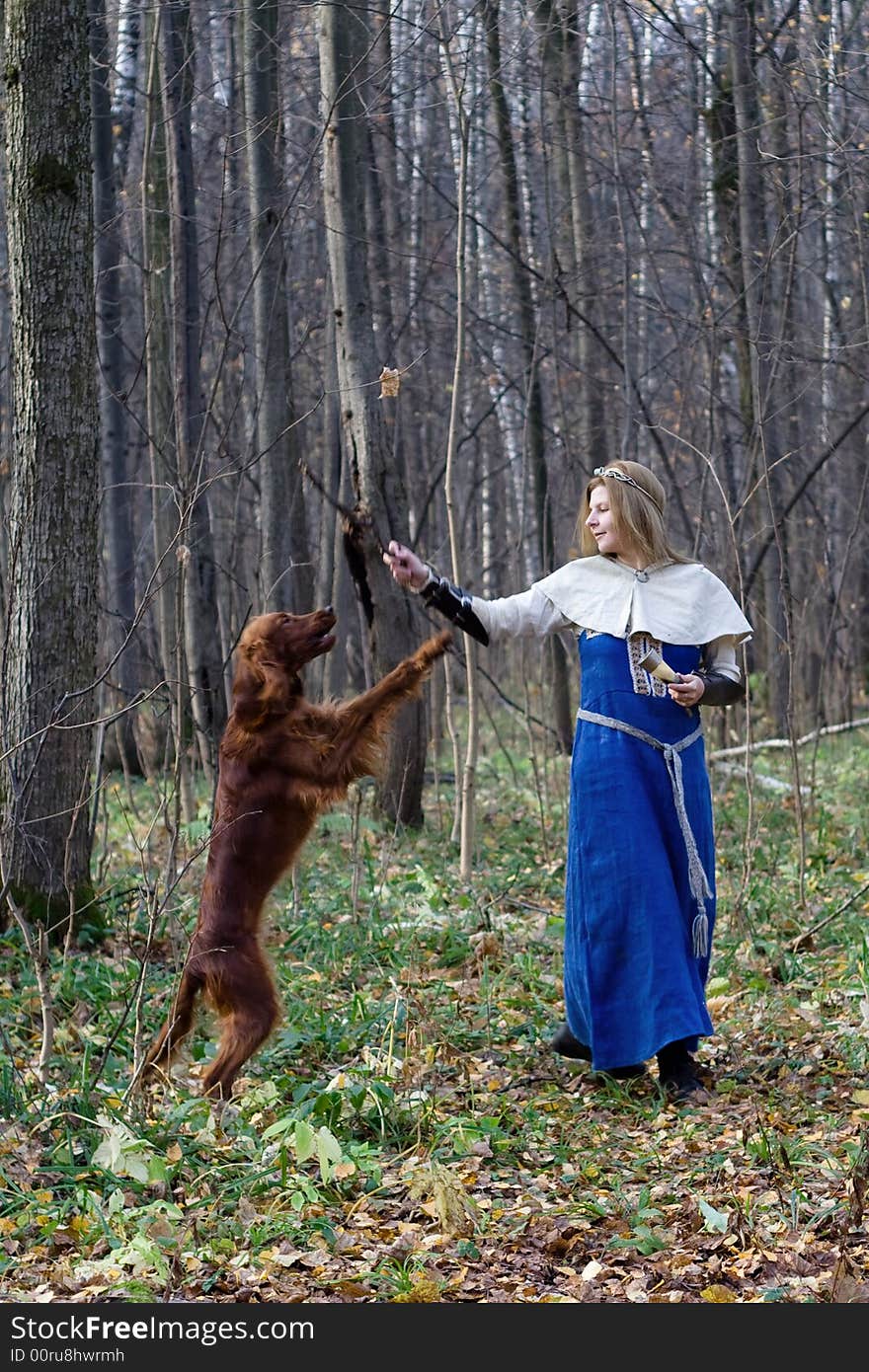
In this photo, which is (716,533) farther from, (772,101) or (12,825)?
(12,825)

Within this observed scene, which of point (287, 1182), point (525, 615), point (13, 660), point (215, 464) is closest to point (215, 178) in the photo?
point (215, 464)

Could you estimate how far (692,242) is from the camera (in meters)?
9.21

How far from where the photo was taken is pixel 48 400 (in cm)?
602

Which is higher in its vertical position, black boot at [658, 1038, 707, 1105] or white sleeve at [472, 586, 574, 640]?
white sleeve at [472, 586, 574, 640]

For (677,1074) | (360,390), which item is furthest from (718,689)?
(360,390)

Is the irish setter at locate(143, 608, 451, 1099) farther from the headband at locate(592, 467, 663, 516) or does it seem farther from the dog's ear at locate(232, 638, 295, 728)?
the headband at locate(592, 467, 663, 516)

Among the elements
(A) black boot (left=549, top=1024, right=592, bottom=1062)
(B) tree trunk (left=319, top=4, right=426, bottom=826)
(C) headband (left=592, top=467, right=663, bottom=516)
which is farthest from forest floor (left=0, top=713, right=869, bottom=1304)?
(B) tree trunk (left=319, top=4, right=426, bottom=826)

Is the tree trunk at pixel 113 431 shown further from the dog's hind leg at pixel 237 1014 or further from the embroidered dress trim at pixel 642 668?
the embroidered dress trim at pixel 642 668

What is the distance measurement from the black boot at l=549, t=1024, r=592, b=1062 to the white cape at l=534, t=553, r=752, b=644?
58.4 inches

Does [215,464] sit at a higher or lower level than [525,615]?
higher

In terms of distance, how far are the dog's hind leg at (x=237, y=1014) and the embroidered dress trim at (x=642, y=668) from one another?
168 cm

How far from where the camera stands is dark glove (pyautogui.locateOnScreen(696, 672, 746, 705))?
4684 millimetres
